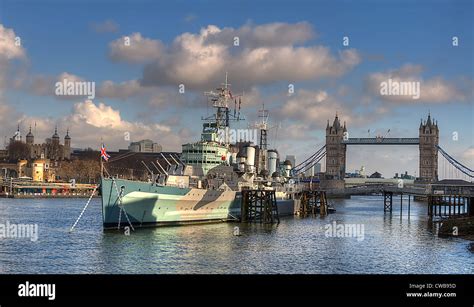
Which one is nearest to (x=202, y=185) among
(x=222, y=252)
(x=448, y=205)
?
(x=222, y=252)

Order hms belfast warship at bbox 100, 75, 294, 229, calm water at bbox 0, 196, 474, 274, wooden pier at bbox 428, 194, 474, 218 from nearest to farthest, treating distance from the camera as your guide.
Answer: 1. calm water at bbox 0, 196, 474, 274
2. hms belfast warship at bbox 100, 75, 294, 229
3. wooden pier at bbox 428, 194, 474, 218

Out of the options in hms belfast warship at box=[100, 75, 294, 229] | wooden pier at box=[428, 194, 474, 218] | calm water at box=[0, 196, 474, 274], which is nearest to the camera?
calm water at box=[0, 196, 474, 274]

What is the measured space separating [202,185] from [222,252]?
857 inches

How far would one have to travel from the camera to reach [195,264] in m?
33.2

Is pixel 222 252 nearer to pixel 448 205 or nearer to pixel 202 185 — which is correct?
pixel 202 185

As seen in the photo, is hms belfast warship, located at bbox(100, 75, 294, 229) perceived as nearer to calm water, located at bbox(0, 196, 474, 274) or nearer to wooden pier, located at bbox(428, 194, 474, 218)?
calm water, located at bbox(0, 196, 474, 274)

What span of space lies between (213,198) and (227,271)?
2638cm

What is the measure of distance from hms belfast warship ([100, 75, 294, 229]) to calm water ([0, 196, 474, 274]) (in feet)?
6.22

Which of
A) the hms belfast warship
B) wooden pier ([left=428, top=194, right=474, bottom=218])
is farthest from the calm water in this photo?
wooden pier ([left=428, top=194, right=474, bottom=218])

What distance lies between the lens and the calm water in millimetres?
32625

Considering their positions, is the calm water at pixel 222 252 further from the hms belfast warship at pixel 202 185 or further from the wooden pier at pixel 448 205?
the wooden pier at pixel 448 205
